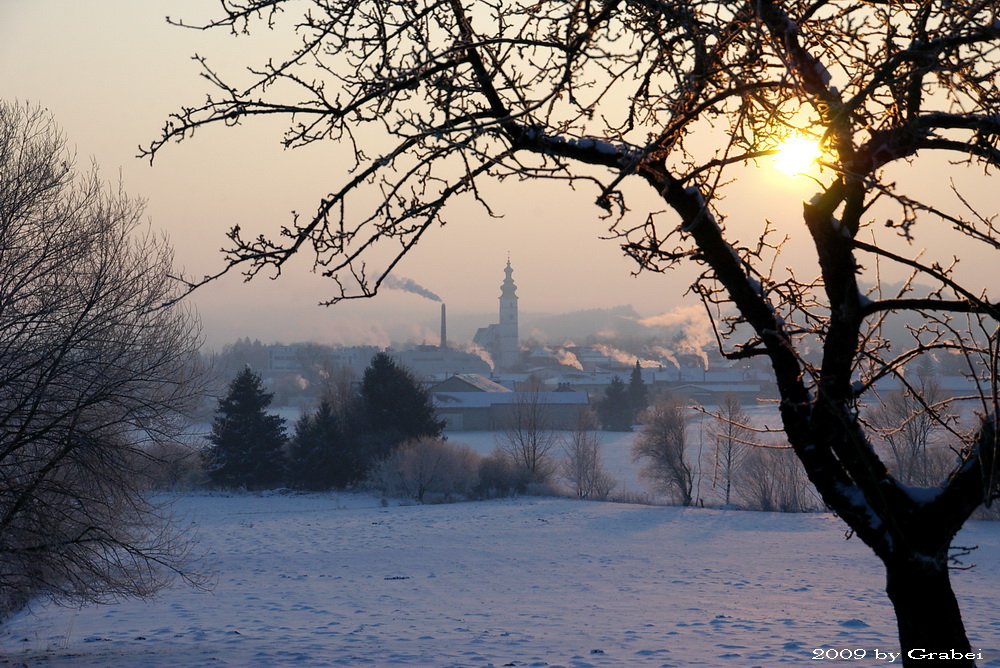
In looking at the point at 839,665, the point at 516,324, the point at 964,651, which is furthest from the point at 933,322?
the point at 516,324

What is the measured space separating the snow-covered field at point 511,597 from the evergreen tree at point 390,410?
8088 millimetres

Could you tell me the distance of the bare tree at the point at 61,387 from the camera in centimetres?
1175

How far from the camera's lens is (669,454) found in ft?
150

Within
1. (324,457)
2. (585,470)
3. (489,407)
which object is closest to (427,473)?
(324,457)

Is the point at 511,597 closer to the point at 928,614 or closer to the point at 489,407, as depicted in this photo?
the point at 928,614

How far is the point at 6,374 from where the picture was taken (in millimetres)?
11867

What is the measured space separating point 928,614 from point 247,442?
1622 inches

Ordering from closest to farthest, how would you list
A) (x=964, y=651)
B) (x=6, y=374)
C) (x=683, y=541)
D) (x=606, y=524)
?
(x=964, y=651) < (x=6, y=374) < (x=683, y=541) < (x=606, y=524)

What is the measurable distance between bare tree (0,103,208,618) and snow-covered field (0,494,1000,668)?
1629 mm

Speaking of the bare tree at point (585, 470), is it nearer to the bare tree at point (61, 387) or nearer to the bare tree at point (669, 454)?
the bare tree at point (669, 454)

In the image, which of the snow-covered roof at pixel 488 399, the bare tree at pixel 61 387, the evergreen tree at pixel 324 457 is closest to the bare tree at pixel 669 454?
the evergreen tree at pixel 324 457

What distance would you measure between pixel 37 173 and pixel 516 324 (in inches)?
5332

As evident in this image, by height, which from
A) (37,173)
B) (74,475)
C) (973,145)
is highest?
(37,173)

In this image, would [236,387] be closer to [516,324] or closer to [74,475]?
[74,475]
